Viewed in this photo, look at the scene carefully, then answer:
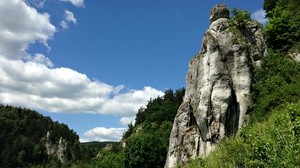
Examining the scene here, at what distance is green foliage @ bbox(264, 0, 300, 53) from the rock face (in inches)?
53.1

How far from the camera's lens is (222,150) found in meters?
26.2

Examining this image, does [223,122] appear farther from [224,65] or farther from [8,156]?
[8,156]

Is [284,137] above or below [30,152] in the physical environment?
below

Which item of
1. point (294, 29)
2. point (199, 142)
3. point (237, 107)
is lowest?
point (199, 142)

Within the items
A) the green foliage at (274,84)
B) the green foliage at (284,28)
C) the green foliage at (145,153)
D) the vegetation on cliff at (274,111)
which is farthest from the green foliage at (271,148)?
the green foliage at (145,153)

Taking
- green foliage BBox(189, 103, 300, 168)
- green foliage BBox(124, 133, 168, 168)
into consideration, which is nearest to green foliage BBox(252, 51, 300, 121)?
green foliage BBox(189, 103, 300, 168)

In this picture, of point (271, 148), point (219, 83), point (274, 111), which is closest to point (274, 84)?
point (274, 111)

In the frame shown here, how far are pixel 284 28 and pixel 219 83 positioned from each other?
32.2ft

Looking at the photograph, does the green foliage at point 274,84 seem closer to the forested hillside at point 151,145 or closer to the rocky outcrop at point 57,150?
the forested hillside at point 151,145

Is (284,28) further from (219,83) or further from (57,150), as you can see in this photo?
(57,150)

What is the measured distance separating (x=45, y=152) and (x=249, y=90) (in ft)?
532

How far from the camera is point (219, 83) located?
45906 mm

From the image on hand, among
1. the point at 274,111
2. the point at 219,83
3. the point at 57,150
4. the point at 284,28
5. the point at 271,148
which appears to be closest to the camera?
the point at 271,148

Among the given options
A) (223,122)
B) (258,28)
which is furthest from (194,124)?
(258,28)
